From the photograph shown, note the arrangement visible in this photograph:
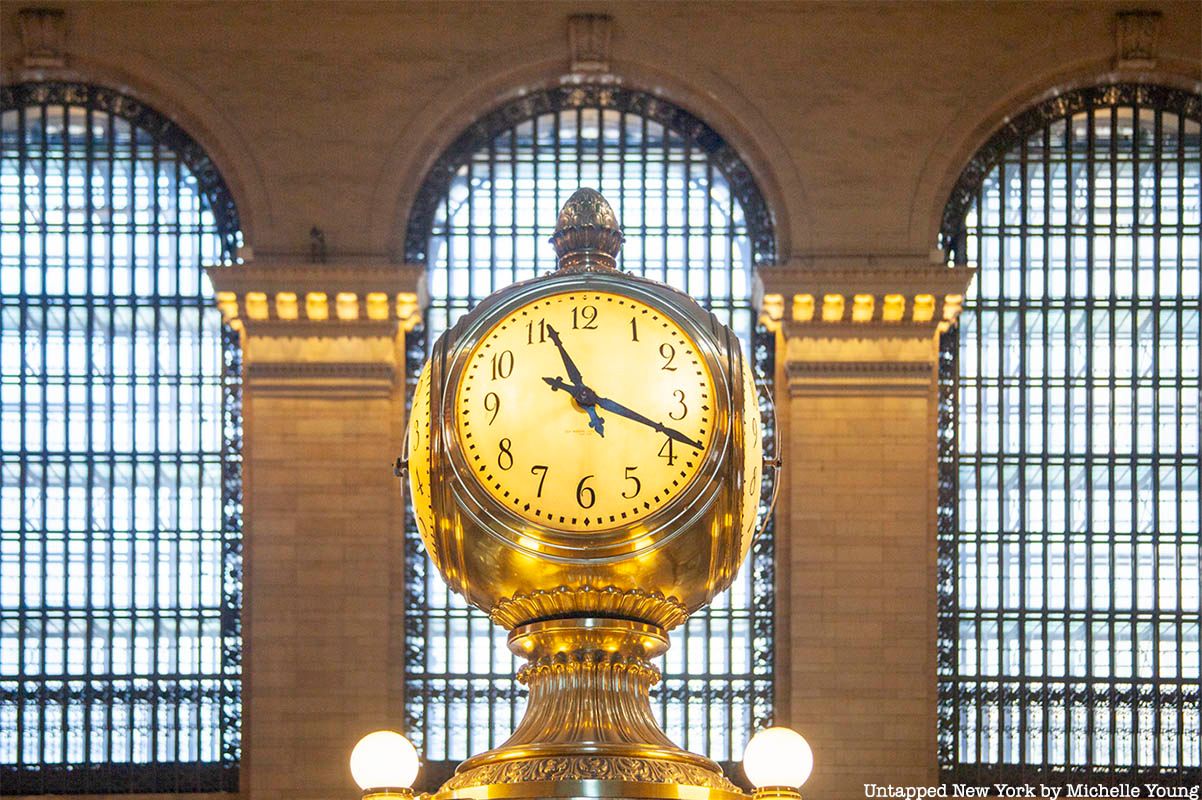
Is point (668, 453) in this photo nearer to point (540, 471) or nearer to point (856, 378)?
point (540, 471)

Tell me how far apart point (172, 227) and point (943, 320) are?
8584mm

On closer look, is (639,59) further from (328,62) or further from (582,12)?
(328,62)

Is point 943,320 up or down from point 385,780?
up

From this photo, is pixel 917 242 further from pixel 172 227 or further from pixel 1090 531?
pixel 172 227

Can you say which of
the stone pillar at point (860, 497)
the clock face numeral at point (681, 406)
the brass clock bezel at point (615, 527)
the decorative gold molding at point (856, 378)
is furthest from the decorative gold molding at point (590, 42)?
the clock face numeral at point (681, 406)

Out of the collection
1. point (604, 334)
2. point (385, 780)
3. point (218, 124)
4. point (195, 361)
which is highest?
point (218, 124)

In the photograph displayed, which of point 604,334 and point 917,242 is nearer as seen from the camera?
point 604,334

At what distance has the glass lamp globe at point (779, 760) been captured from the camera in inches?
95.9

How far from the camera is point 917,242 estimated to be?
1057 inches

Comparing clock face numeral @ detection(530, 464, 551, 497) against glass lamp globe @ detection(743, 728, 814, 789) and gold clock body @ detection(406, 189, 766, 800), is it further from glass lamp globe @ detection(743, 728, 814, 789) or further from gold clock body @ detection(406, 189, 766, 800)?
glass lamp globe @ detection(743, 728, 814, 789)

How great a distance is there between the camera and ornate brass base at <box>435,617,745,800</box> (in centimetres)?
240

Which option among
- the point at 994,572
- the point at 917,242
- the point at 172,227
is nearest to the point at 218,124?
the point at 172,227

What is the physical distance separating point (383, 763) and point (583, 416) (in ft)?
1.30

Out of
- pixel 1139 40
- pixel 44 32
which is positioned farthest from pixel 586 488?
pixel 44 32
